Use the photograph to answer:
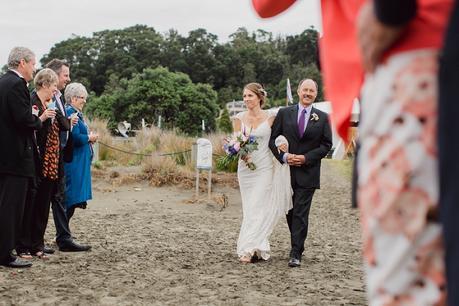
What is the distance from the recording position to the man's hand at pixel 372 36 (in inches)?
59.9

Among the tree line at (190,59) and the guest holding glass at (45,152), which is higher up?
the tree line at (190,59)

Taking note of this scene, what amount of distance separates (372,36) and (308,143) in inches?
247

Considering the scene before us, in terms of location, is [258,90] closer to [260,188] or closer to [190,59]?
[260,188]

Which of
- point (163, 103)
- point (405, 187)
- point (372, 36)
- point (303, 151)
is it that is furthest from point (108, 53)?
point (405, 187)

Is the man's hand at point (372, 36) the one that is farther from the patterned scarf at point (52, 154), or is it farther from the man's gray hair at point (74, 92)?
the man's gray hair at point (74, 92)

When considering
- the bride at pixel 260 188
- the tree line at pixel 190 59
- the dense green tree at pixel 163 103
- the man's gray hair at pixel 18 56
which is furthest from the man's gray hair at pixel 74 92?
the tree line at pixel 190 59

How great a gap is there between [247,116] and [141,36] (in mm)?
102347

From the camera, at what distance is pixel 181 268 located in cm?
739

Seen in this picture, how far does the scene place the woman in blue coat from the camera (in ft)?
27.3

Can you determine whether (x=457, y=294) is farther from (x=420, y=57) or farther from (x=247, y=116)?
(x=247, y=116)

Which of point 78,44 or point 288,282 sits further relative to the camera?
point 78,44

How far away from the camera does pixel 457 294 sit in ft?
4.42

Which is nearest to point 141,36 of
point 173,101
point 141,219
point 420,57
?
point 173,101

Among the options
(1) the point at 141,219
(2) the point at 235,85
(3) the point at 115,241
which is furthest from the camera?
(2) the point at 235,85
